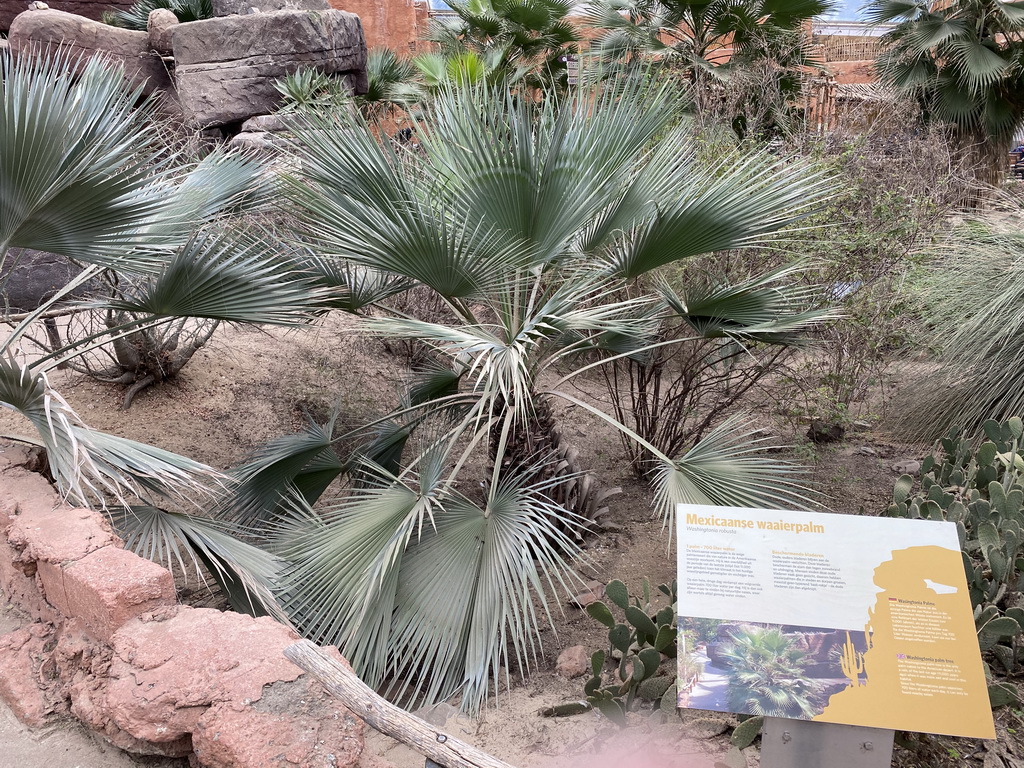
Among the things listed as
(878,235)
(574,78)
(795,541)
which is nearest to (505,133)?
(574,78)

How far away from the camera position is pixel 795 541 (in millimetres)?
2020

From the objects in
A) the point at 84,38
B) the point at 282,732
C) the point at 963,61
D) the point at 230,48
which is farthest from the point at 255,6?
the point at 282,732

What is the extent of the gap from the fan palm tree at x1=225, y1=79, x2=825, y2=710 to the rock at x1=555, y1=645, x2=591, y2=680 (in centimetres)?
24

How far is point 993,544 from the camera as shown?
9.36ft

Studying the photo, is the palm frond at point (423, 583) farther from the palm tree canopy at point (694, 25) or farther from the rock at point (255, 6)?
the rock at point (255, 6)

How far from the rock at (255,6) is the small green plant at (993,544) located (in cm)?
1233

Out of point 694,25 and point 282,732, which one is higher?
point 694,25

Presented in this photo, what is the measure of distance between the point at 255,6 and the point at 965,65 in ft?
33.5

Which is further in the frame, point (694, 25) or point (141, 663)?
point (694, 25)

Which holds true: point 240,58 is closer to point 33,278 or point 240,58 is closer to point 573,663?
point 33,278

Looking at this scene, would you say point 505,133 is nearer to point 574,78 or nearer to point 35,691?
point 574,78

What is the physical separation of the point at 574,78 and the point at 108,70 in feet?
7.23

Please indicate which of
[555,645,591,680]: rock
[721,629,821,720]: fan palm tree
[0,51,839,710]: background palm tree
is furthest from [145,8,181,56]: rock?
[721,629,821,720]: fan palm tree

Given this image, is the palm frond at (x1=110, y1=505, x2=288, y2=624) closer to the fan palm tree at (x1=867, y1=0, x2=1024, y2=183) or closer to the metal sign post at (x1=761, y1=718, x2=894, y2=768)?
the metal sign post at (x1=761, y1=718, x2=894, y2=768)
